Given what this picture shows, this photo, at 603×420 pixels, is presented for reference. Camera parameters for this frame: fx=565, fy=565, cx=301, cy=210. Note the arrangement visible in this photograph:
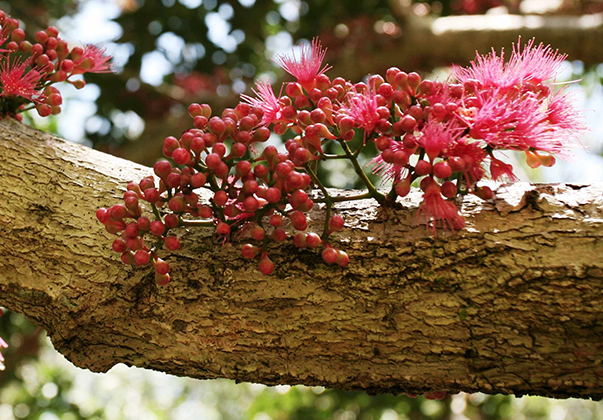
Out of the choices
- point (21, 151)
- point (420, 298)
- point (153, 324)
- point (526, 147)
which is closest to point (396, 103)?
point (526, 147)

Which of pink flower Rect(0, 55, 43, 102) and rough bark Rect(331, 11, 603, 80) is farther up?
rough bark Rect(331, 11, 603, 80)

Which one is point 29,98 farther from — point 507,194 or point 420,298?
point 507,194

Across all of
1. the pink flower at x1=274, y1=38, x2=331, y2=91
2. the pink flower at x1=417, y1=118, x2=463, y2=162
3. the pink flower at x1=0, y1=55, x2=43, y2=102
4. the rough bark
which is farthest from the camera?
the rough bark

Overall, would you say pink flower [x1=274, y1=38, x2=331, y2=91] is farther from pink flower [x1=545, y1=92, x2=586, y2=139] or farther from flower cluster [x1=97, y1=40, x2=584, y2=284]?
pink flower [x1=545, y1=92, x2=586, y2=139]

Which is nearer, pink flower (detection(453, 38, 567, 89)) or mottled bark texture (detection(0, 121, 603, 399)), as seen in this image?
mottled bark texture (detection(0, 121, 603, 399))

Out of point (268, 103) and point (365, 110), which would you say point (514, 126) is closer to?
point (365, 110)

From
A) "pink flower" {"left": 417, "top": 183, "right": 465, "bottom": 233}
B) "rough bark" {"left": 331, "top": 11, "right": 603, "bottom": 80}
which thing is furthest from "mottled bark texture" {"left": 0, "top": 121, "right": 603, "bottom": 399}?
"rough bark" {"left": 331, "top": 11, "right": 603, "bottom": 80}

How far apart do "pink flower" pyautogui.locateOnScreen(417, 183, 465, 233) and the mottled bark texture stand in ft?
0.16

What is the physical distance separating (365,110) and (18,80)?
117 cm

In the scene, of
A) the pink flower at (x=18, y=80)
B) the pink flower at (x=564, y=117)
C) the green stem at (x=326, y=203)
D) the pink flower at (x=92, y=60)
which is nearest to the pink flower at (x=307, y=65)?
the green stem at (x=326, y=203)

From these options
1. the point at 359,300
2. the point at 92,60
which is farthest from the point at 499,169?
the point at 92,60

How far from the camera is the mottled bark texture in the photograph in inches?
53.7

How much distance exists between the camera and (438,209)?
55.6 inches

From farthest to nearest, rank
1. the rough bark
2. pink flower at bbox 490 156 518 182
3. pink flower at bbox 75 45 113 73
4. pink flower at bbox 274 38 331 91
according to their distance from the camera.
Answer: the rough bark → pink flower at bbox 75 45 113 73 → pink flower at bbox 274 38 331 91 → pink flower at bbox 490 156 518 182
